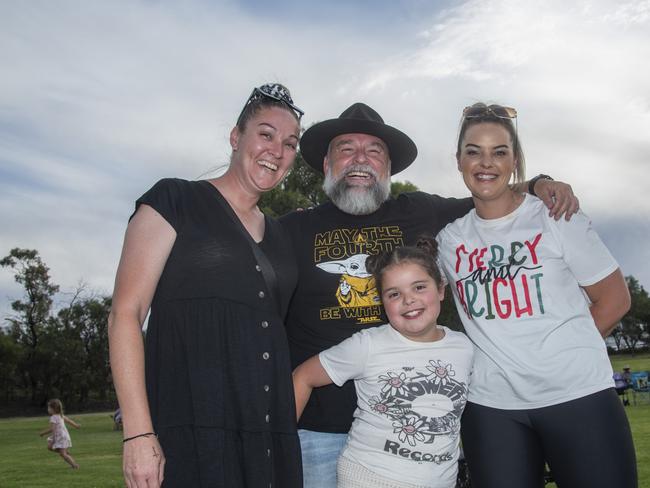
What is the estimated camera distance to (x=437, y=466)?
3.40 meters

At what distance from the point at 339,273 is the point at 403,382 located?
3.37 ft

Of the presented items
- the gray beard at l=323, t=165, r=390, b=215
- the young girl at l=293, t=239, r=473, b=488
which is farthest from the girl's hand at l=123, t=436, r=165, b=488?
the gray beard at l=323, t=165, r=390, b=215

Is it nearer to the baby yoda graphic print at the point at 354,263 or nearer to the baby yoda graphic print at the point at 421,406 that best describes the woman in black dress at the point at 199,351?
the baby yoda graphic print at the point at 421,406

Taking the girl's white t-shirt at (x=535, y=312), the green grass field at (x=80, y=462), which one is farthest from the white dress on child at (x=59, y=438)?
the girl's white t-shirt at (x=535, y=312)

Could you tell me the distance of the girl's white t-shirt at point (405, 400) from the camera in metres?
3.37

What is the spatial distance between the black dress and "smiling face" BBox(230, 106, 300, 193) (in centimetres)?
42

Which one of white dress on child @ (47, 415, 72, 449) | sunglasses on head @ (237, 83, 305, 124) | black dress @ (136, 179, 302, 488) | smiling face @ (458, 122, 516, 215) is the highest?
sunglasses on head @ (237, 83, 305, 124)

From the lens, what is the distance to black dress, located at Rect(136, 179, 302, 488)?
2.88m

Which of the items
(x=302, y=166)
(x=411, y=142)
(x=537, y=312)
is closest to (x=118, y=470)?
(x=411, y=142)

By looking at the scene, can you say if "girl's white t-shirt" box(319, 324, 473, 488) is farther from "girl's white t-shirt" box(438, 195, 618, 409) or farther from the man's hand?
the man's hand

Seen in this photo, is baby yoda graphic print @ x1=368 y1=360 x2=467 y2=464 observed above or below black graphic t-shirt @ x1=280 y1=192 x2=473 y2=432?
below

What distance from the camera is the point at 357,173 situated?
4688 millimetres

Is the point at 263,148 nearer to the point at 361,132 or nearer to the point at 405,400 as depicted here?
the point at 361,132

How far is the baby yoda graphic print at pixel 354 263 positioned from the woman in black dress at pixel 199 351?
894 mm
